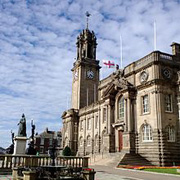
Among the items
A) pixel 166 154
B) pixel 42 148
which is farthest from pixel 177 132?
pixel 42 148

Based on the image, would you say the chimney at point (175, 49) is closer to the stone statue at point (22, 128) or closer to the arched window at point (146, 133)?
the arched window at point (146, 133)

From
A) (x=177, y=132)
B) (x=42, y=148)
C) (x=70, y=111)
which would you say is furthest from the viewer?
(x=42, y=148)

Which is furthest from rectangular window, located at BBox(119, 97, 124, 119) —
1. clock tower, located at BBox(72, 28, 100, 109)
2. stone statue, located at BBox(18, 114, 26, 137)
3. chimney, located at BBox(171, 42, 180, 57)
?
clock tower, located at BBox(72, 28, 100, 109)

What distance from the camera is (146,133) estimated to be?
103 feet

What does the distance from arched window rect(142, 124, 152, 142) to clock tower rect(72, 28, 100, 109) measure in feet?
86.7

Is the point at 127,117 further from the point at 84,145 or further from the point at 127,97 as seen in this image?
the point at 84,145

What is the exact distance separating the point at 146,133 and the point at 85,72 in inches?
1258

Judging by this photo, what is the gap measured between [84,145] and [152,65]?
2499 cm

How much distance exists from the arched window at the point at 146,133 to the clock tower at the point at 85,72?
2643 cm

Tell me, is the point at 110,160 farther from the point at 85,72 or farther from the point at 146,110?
the point at 85,72

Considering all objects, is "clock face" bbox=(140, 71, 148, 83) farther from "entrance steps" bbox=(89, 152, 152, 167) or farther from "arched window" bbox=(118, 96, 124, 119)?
"entrance steps" bbox=(89, 152, 152, 167)

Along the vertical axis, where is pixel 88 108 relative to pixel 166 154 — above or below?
above

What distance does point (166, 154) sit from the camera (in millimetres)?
28234

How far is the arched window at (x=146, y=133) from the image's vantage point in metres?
30.6
